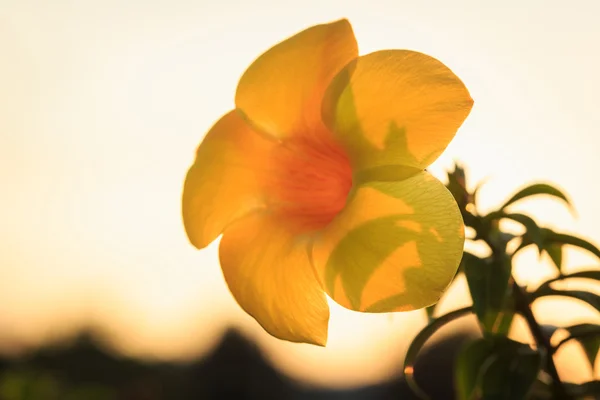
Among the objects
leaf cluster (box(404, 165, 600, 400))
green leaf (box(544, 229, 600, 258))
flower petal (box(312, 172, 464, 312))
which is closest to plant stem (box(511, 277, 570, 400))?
leaf cluster (box(404, 165, 600, 400))

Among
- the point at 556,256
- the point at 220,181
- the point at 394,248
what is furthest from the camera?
the point at 556,256

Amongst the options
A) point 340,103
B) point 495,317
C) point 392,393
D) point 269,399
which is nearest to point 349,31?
point 340,103

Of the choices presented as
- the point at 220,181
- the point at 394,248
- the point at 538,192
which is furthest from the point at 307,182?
the point at 538,192

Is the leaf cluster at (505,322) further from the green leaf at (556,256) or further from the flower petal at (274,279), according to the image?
the flower petal at (274,279)

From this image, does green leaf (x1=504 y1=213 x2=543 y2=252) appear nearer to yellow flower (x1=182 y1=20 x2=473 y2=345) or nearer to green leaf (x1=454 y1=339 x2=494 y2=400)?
green leaf (x1=454 y1=339 x2=494 y2=400)

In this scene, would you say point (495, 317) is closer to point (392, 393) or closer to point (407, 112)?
point (407, 112)

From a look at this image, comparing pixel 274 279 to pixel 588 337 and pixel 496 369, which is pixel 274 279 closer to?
pixel 496 369
